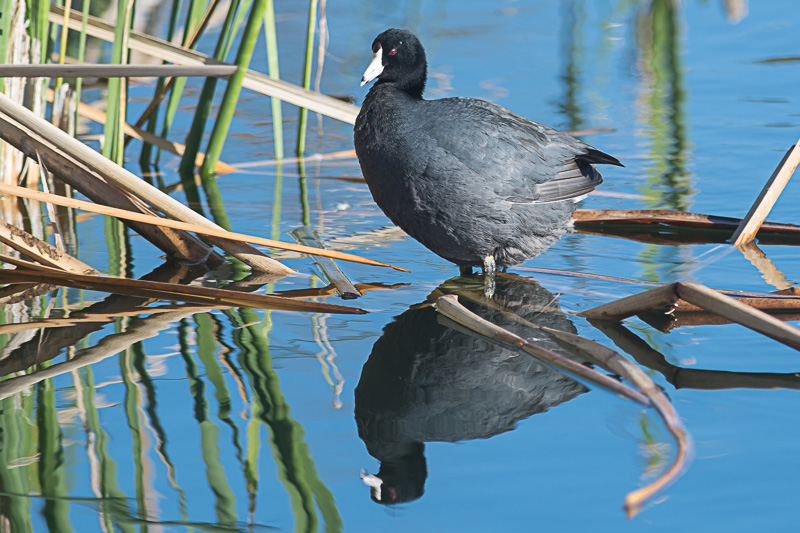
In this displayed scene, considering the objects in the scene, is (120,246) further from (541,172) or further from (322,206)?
(541,172)

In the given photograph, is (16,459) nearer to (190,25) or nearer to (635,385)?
(635,385)

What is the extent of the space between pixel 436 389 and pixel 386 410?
0.19 meters

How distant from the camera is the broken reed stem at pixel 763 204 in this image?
3.45 meters

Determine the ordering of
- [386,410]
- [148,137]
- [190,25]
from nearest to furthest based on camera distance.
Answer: [386,410]
[190,25]
[148,137]

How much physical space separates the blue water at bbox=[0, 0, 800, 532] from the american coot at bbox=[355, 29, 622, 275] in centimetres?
21

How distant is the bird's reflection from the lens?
6.86 ft

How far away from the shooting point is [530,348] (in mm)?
2461

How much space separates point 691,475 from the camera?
1.92m

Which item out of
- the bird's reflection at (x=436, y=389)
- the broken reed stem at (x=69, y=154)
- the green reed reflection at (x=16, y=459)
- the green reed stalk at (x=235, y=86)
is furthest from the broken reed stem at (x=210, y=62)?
the green reed reflection at (x=16, y=459)

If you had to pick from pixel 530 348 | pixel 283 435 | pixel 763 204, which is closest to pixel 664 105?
pixel 763 204

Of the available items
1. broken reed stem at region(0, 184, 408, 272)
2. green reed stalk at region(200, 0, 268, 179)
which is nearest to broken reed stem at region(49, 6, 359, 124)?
green reed stalk at region(200, 0, 268, 179)

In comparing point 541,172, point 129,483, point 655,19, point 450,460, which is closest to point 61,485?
point 129,483

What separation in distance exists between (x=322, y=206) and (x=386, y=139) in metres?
1.08

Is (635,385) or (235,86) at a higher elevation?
(235,86)
